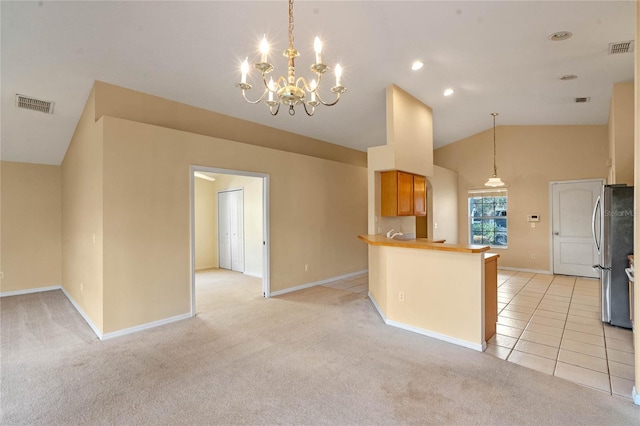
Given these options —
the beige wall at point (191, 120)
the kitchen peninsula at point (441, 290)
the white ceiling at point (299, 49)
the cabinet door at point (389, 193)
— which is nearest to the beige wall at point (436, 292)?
the kitchen peninsula at point (441, 290)

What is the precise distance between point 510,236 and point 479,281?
5326mm

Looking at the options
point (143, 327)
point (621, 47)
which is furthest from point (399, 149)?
point (143, 327)

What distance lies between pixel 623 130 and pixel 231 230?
7644 mm

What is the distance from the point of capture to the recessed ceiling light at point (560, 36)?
3.37 meters

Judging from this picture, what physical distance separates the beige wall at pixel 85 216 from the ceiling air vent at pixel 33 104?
38 centimetres

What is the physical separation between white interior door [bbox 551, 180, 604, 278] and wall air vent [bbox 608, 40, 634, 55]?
3804 millimetres

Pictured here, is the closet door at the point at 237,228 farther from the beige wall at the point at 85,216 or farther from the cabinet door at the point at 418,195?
the cabinet door at the point at 418,195

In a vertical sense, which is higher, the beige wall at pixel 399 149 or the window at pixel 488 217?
the beige wall at pixel 399 149

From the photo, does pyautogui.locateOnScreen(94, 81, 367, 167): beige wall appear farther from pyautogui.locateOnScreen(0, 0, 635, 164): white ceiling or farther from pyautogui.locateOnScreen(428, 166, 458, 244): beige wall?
pyautogui.locateOnScreen(428, 166, 458, 244): beige wall

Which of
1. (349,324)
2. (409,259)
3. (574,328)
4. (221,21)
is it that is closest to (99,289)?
(349,324)

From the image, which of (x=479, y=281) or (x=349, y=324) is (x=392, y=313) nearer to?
(x=349, y=324)

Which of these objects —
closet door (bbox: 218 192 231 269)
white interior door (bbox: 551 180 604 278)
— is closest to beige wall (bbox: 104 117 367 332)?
closet door (bbox: 218 192 231 269)

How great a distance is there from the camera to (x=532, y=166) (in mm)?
7238

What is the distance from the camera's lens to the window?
7793 millimetres
